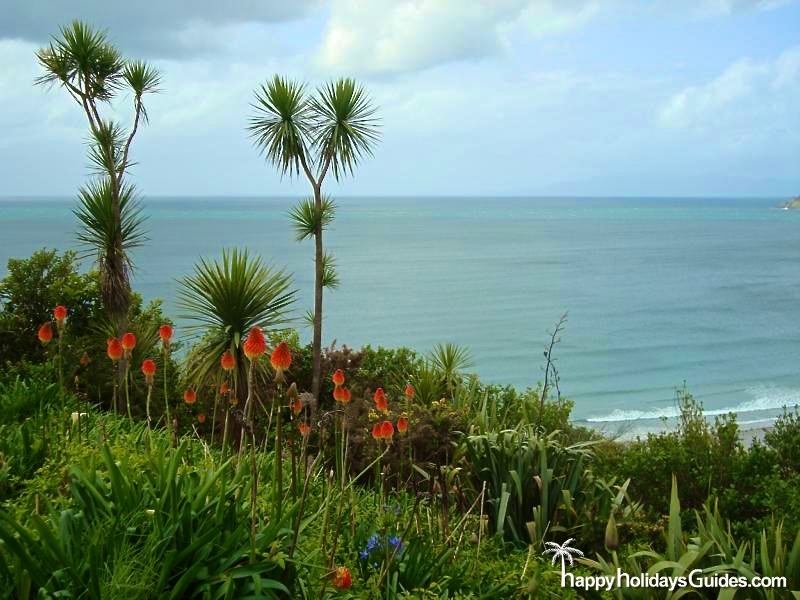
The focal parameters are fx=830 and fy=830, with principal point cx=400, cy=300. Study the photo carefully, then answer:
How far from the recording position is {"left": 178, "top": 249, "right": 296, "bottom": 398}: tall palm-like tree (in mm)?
7830

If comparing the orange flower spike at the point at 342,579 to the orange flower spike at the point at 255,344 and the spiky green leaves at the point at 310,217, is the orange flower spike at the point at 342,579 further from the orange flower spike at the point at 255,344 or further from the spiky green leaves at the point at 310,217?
the spiky green leaves at the point at 310,217

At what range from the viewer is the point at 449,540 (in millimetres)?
3887

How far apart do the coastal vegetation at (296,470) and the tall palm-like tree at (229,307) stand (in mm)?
23

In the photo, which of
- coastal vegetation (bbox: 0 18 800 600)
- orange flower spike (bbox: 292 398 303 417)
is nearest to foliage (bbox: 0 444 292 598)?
coastal vegetation (bbox: 0 18 800 600)

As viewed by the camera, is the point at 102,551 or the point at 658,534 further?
the point at 658,534

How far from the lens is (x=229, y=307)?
785 centimetres

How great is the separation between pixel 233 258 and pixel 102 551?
211 inches

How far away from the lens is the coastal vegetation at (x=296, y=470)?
9.47 feet

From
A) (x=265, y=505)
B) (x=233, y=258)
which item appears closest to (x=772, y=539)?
(x=265, y=505)

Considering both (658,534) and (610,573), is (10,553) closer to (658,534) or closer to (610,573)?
(610,573)

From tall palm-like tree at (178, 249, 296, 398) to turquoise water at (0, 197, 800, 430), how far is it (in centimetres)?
366

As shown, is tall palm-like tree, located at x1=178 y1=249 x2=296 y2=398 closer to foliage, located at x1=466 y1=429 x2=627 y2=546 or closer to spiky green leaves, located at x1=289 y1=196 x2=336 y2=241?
foliage, located at x1=466 y1=429 x2=627 y2=546

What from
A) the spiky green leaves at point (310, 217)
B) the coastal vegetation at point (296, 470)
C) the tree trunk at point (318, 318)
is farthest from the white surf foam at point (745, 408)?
the coastal vegetation at point (296, 470)

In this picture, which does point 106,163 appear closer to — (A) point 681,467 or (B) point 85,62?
(B) point 85,62
